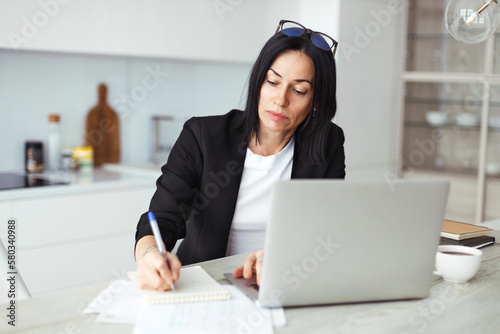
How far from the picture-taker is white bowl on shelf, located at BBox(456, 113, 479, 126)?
12.1ft

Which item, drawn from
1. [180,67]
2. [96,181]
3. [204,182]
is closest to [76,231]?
[96,181]

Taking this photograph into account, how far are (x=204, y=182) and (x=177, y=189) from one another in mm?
100

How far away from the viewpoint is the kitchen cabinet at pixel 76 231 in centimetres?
250

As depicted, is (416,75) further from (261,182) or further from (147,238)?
(147,238)

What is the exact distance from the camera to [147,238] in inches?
53.6

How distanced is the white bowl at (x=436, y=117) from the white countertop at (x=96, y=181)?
189 centimetres

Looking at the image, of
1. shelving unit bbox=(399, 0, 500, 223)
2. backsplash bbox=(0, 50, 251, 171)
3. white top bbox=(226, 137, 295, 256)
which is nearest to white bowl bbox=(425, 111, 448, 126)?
shelving unit bbox=(399, 0, 500, 223)

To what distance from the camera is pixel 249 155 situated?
1.77 metres

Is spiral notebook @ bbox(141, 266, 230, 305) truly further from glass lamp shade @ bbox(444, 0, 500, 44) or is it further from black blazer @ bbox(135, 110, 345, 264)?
glass lamp shade @ bbox(444, 0, 500, 44)

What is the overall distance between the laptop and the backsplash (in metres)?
1.59

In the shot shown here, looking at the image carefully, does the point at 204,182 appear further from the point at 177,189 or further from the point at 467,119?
the point at 467,119

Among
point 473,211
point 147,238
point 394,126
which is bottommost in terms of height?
point 473,211

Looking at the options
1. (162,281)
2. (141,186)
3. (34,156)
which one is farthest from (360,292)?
(34,156)

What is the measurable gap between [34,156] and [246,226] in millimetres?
1652
